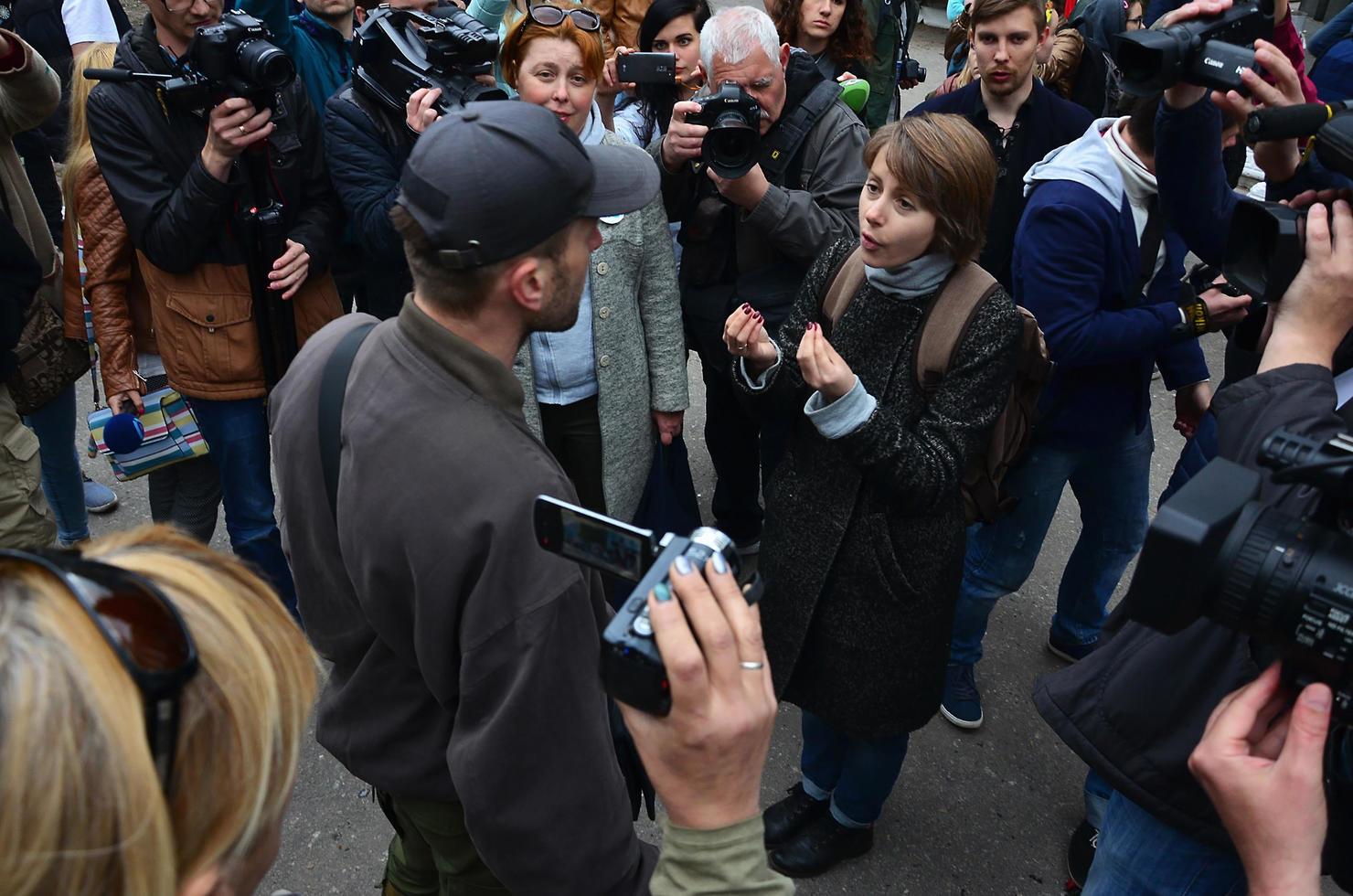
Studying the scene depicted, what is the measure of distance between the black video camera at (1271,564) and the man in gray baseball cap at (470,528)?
77 centimetres

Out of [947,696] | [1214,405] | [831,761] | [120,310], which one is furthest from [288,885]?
[1214,405]

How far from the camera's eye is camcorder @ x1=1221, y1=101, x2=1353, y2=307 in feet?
5.24

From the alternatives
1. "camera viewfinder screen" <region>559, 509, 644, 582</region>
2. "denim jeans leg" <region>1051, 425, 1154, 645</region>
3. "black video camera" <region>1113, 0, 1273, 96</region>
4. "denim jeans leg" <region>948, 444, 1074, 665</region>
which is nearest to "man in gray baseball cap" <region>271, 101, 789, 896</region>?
"camera viewfinder screen" <region>559, 509, 644, 582</region>

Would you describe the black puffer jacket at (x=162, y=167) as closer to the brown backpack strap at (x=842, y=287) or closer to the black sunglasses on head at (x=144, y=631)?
the brown backpack strap at (x=842, y=287)

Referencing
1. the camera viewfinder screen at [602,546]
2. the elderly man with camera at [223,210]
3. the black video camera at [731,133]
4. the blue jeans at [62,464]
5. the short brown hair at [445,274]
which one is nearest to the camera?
the camera viewfinder screen at [602,546]

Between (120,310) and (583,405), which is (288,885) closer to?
(583,405)

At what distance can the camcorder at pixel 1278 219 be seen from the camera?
160cm

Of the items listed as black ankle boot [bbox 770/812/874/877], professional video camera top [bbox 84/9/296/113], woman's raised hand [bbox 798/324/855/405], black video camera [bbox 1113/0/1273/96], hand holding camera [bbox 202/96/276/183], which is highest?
black video camera [bbox 1113/0/1273/96]

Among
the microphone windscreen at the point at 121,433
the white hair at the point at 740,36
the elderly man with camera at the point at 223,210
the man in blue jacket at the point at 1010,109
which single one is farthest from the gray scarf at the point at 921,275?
the microphone windscreen at the point at 121,433

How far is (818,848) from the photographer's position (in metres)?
2.63

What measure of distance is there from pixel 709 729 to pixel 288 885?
209 centimetres

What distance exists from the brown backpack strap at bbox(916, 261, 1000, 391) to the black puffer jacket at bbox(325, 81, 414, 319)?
1.65 meters

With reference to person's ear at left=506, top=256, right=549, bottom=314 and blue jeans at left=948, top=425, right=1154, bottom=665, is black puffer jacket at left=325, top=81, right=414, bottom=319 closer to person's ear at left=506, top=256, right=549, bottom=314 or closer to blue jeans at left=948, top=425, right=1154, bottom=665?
person's ear at left=506, top=256, right=549, bottom=314

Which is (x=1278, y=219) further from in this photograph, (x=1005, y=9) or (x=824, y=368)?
(x=1005, y=9)
